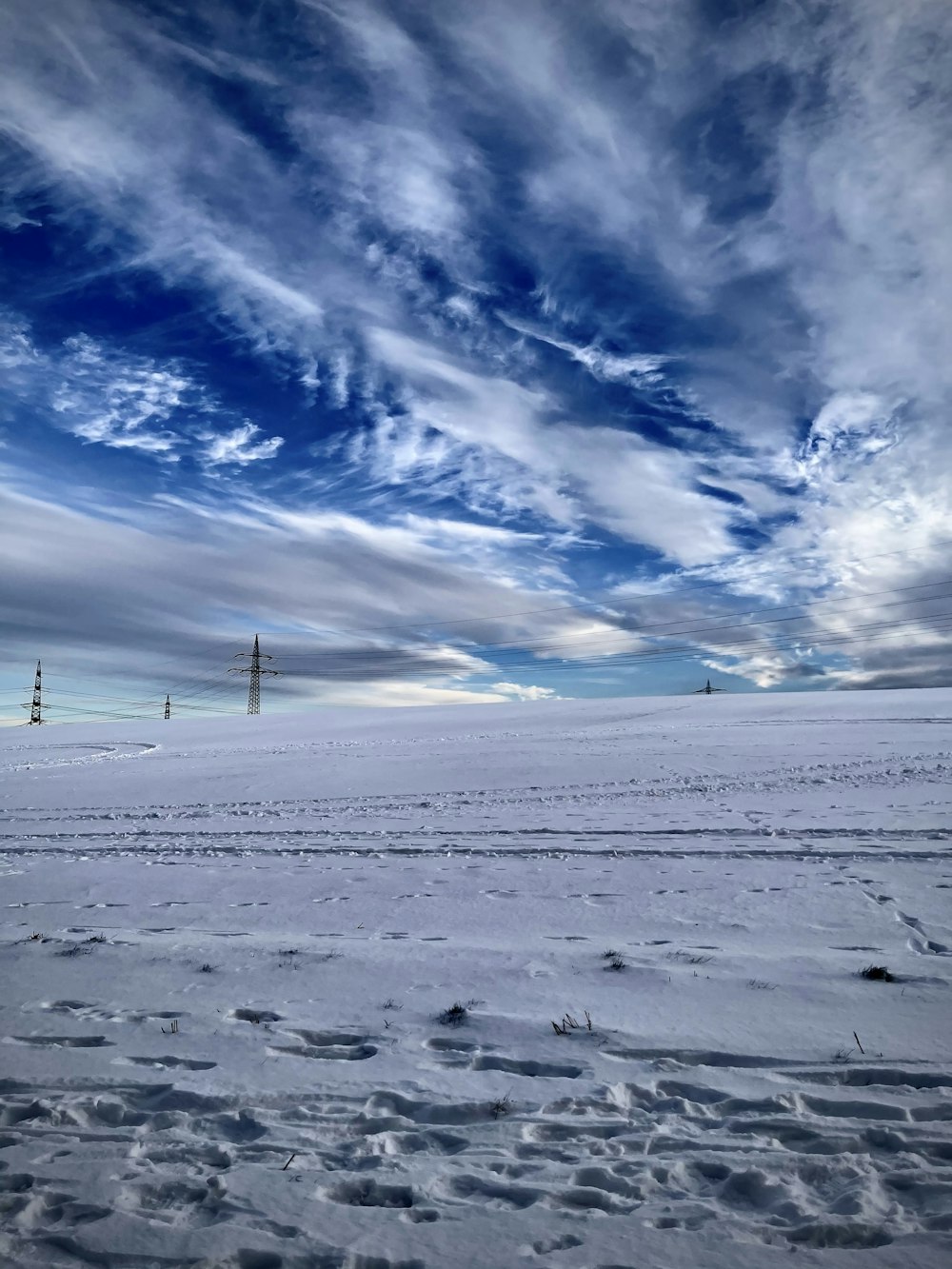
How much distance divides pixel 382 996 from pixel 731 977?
2.56m

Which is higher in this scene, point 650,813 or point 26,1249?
point 650,813

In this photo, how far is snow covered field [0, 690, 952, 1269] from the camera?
282cm

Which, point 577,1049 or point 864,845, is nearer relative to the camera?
point 577,1049

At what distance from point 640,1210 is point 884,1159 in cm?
121

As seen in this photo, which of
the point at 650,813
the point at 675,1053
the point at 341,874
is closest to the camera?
the point at 675,1053

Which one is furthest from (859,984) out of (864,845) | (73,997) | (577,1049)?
(73,997)

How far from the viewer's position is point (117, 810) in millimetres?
12781

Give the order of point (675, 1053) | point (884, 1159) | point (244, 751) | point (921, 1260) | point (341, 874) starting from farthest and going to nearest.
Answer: point (244, 751), point (341, 874), point (675, 1053), point (884, 1159), point (921, 1260)

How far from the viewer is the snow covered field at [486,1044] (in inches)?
111

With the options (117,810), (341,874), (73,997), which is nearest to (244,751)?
(117,810)

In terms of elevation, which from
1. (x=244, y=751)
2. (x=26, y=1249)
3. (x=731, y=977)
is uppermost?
(x=244, y=751)

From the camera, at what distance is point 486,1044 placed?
418 centimetres

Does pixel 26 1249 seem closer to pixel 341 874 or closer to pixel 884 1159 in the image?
pixel 884 1159

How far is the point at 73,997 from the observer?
195 inches
